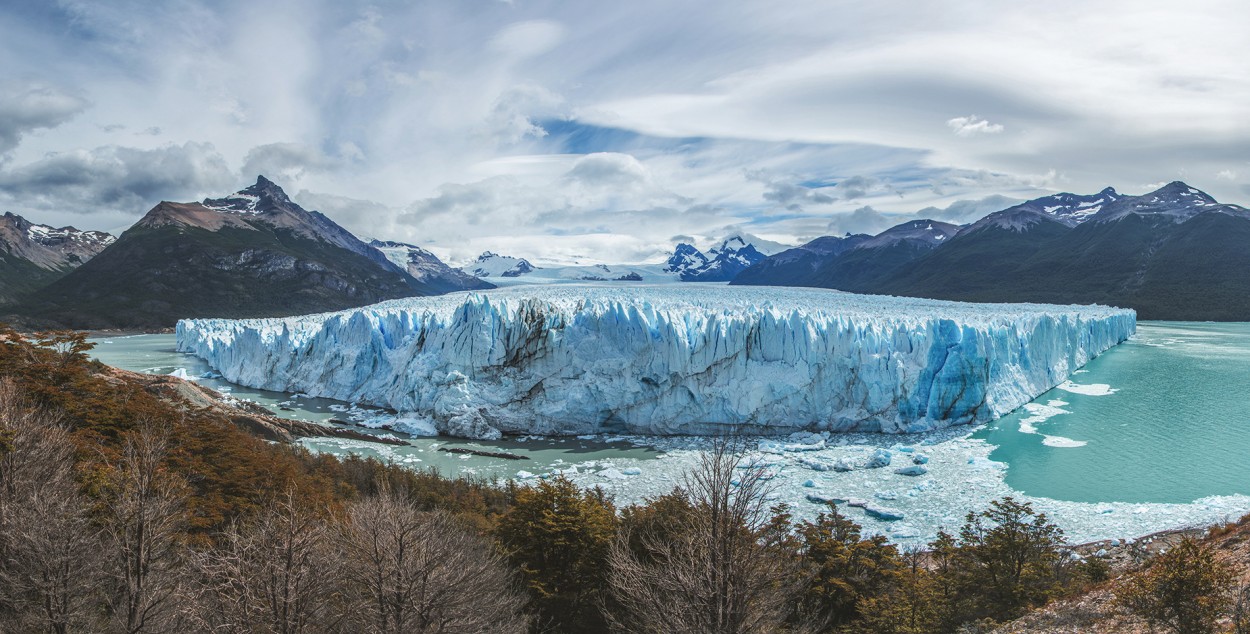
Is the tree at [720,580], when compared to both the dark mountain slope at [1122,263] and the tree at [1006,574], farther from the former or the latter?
the dark mountain slope at [1122,263]

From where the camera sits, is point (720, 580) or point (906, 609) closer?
point (720, 580)

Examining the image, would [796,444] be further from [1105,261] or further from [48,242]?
[48,242]

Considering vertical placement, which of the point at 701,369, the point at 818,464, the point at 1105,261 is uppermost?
the point at 1105,261

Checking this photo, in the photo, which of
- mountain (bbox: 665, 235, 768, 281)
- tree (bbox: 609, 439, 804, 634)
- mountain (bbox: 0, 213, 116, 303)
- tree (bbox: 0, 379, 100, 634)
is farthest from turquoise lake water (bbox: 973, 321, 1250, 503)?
mountain (bbox: 665, 235, 768, 281)

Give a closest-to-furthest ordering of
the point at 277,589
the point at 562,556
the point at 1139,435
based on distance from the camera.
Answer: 1. the point at 277,589
2. the point at 562,556
3. the point at 1139,435

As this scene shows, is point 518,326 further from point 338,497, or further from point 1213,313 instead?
point 1213,313

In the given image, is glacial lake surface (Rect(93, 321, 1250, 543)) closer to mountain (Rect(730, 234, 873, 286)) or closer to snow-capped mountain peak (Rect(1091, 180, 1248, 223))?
snow-capped mountain peak (Rect(1091, 180, 1248, 223))

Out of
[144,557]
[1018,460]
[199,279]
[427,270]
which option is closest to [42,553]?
[144,557]

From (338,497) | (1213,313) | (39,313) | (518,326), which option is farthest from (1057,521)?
(39,313)
